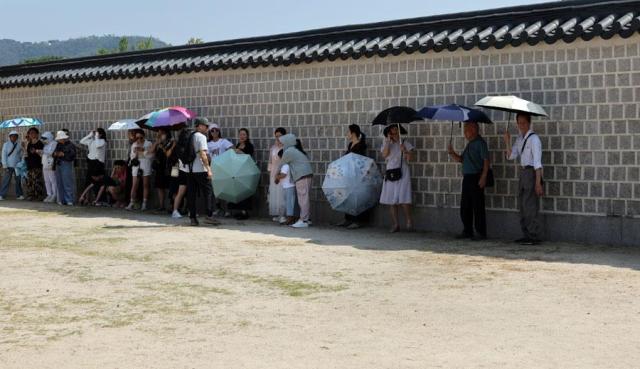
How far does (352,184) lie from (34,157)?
31.0 ft

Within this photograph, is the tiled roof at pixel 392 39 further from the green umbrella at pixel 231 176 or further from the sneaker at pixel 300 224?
the sneaker at pixel 300 224

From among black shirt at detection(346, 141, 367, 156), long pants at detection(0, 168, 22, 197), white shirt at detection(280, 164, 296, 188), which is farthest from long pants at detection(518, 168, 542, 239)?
long pants at detection(0, 168, 22, 197)

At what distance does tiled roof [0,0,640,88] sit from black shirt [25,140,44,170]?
152 cm

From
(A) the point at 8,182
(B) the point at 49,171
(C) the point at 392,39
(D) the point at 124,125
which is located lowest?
(A) the point at 8,182

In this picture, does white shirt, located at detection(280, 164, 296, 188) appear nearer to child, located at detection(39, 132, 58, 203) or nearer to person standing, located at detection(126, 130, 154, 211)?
person standing, located at detection(126, 130, 154, 211)

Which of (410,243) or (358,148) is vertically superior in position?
(358,148)

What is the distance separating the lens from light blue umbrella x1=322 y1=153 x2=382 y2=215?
1384 centimetres

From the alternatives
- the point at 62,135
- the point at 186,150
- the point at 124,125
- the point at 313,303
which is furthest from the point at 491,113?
the point at 62,135

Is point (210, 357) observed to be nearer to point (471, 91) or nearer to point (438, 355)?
point (438, 355)

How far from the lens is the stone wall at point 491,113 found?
1172 cm

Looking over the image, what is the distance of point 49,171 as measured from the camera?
19.6 metres

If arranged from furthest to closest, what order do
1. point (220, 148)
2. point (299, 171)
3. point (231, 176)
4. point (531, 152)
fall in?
point (220, 148)
point (231, 176)
point (299, 171)
point (531, 152)

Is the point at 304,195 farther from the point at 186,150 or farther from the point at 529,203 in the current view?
the point at 529,203

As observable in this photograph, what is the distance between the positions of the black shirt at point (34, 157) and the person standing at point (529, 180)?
12.0m
